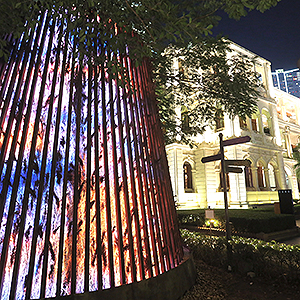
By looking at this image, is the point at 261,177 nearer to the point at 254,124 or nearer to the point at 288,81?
the point at 254,124

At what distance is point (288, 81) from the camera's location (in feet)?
573

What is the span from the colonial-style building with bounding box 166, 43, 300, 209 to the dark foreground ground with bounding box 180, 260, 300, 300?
17172 mm

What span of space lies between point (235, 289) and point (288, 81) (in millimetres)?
204065

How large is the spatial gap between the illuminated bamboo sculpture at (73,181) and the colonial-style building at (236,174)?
18.6 meters

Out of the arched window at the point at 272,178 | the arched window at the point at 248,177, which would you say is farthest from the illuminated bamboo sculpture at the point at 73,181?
the arched window at the point at 272,178

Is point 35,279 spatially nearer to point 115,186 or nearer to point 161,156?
point 115,186

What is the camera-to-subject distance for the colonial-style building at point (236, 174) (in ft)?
69.6

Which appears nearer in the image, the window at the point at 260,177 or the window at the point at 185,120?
the window at the point at 185,120

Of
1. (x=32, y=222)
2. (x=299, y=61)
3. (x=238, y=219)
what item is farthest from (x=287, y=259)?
(x=238, y=219)

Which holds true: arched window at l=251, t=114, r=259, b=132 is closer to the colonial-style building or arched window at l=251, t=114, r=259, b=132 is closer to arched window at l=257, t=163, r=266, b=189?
the colonial-style building

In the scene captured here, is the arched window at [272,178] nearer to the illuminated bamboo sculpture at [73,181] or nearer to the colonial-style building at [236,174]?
the colonial-style building at [236,174]

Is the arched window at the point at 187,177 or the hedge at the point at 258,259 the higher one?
the arched window at the point at 187,177

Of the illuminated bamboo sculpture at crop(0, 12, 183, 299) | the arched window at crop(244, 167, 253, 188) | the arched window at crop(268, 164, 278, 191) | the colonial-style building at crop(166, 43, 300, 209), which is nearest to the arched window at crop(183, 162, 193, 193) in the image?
the colonial-style building at crop(166, 43, 300, 209)

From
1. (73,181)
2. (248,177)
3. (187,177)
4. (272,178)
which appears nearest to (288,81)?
(272,178)
